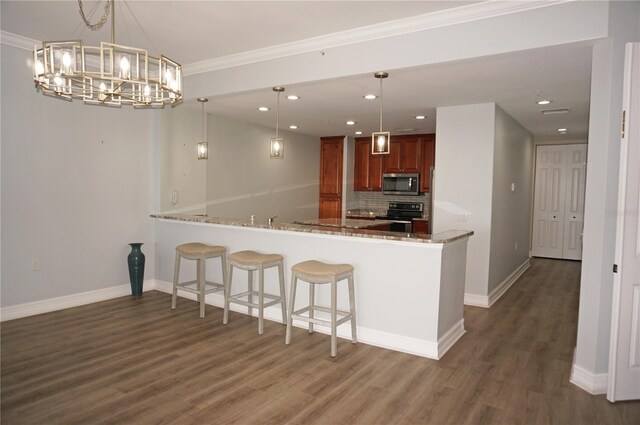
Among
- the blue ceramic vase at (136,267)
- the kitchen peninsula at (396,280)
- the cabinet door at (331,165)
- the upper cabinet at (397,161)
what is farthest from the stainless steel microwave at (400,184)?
the blue ceramic vase at (136,267)

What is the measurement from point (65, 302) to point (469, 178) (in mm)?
4791

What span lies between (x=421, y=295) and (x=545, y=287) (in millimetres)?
3577

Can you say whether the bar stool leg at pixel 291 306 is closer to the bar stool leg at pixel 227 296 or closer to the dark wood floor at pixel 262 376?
the dark wood floor at pixel 262 376

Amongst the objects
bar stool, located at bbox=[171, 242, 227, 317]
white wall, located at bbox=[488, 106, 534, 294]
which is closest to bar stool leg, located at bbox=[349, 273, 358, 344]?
bar stool, located at bbox=[171, 242, 227, 317]

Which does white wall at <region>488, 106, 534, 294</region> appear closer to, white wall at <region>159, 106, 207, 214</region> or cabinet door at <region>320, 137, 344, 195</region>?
cabinet door at <region>320, 137, 344, 195</region>

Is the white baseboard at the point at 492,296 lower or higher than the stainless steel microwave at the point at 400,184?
lower

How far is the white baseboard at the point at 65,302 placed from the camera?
157 inches

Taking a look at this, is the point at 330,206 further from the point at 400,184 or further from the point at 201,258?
the point at 201,258

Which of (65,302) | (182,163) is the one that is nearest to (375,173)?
(182,163)

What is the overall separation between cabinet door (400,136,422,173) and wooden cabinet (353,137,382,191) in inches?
20.4

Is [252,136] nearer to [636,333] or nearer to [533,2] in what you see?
[533,2]

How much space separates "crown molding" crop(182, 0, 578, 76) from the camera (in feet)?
9.20

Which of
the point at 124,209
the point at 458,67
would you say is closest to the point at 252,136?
the point at 124,209

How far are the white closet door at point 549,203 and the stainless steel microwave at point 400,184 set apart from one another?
2977mm
